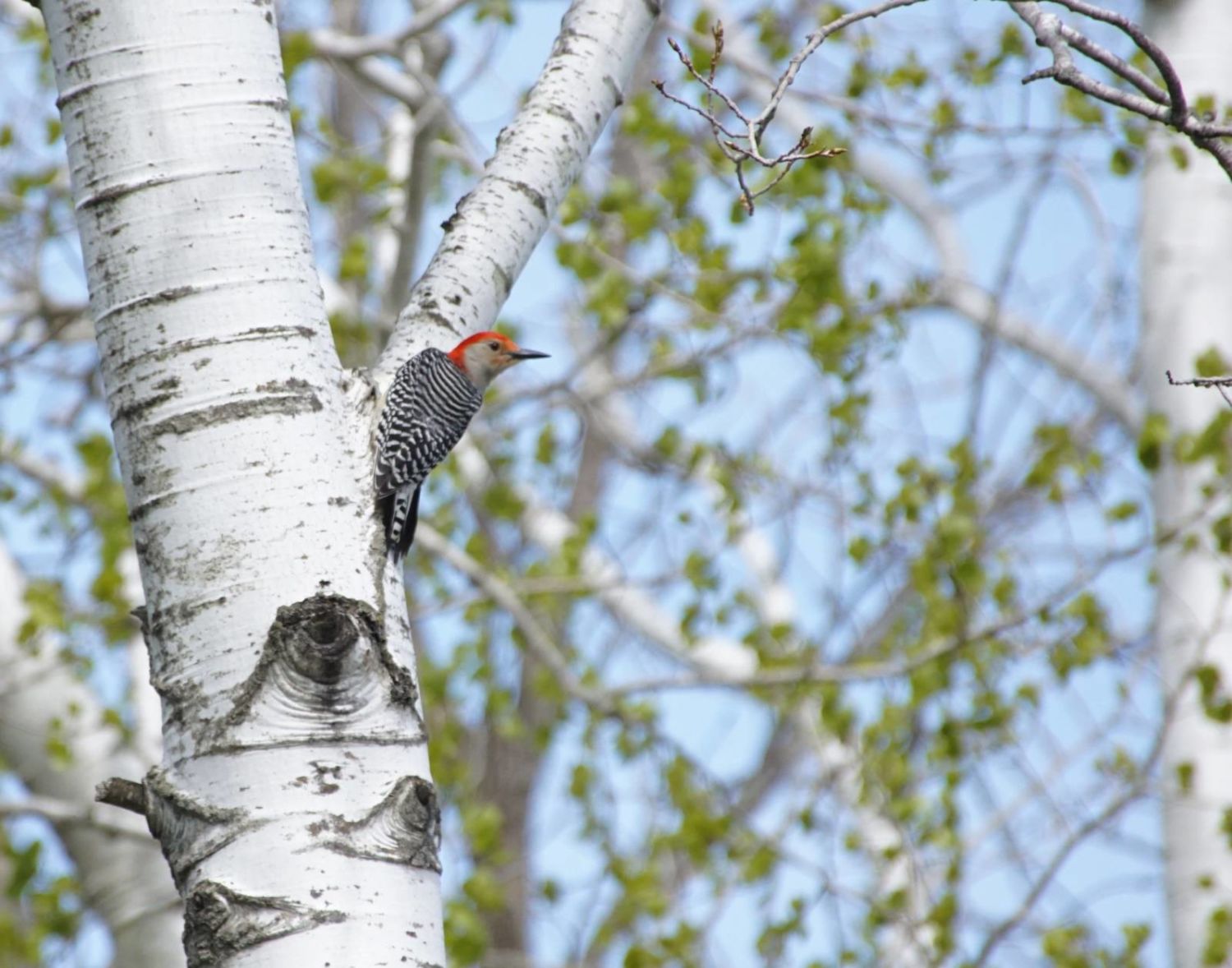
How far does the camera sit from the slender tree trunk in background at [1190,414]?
182 inches

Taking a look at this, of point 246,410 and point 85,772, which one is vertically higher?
point 85,772

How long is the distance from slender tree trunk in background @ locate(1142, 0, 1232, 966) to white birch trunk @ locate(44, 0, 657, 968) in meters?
3.34

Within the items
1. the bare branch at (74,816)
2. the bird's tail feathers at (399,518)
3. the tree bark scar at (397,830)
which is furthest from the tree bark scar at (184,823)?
the bare branch at (74,816)

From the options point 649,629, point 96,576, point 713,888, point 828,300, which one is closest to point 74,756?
point 96,576

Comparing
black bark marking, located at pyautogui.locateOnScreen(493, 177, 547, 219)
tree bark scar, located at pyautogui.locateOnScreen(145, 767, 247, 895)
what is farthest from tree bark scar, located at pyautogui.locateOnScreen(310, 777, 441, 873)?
black bark marking, located at pyautogui.locateOnScreen(493, 177, 547, 219)

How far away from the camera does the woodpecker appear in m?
2.35

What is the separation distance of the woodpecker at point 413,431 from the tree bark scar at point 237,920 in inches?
22.2

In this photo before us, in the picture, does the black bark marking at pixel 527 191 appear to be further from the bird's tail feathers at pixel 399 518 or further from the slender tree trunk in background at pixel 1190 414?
the slender tree trunk in background at pixel 1190 414

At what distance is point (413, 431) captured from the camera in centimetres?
303

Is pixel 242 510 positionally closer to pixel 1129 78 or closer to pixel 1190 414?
pixel 1129 78

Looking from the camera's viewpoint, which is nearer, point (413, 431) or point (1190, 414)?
point (413, 431)

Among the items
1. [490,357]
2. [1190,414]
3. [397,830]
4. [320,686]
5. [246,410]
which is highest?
[490,357]

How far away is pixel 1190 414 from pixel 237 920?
163 inches

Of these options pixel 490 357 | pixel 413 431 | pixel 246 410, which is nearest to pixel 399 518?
pixel 413 431
